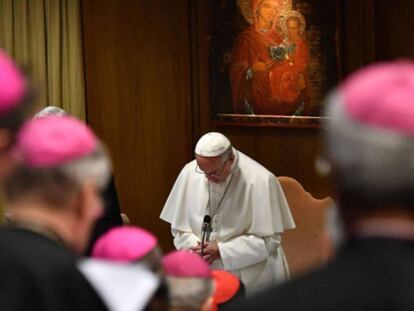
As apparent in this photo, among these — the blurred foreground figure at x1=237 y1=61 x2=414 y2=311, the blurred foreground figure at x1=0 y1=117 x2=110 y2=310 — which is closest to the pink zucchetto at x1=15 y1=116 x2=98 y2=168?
the blurred foreground figure at x1=0 y1=117 x2=110 y2=310

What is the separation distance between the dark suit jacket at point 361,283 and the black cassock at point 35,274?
49cm

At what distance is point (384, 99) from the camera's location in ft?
4.20

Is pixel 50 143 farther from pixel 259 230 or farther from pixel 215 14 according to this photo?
pixel 215 14

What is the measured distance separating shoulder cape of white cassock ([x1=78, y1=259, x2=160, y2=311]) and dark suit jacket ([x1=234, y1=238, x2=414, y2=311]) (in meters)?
0.48

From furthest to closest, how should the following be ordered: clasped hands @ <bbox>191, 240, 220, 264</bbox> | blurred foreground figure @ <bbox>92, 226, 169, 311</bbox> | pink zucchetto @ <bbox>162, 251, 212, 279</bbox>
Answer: clasped hands @ <bbox>191, 240, 220, 264</bbox> < pink zucchetto @ <bbox>162, 251, 212, 279</bbox> < blurred foreground figure @ <bbox>92, 226, 169, 311</bbox>

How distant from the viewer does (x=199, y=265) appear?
226 centimetres

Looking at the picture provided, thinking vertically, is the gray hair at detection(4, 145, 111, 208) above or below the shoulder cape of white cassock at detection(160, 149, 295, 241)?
above

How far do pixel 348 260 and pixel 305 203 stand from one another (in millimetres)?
5009

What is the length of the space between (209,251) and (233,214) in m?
0.28

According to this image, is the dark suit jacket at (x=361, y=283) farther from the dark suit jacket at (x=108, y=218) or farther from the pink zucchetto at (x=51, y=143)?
the dark suit jacket at (x=108, y=218)

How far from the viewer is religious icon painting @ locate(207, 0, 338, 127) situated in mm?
6227

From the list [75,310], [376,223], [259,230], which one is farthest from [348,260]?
[259,230]

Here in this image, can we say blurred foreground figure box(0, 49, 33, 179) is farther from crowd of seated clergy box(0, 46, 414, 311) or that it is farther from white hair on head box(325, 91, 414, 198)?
white hair on head box(325, 91, 414, 198)

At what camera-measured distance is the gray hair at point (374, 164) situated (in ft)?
4.07
